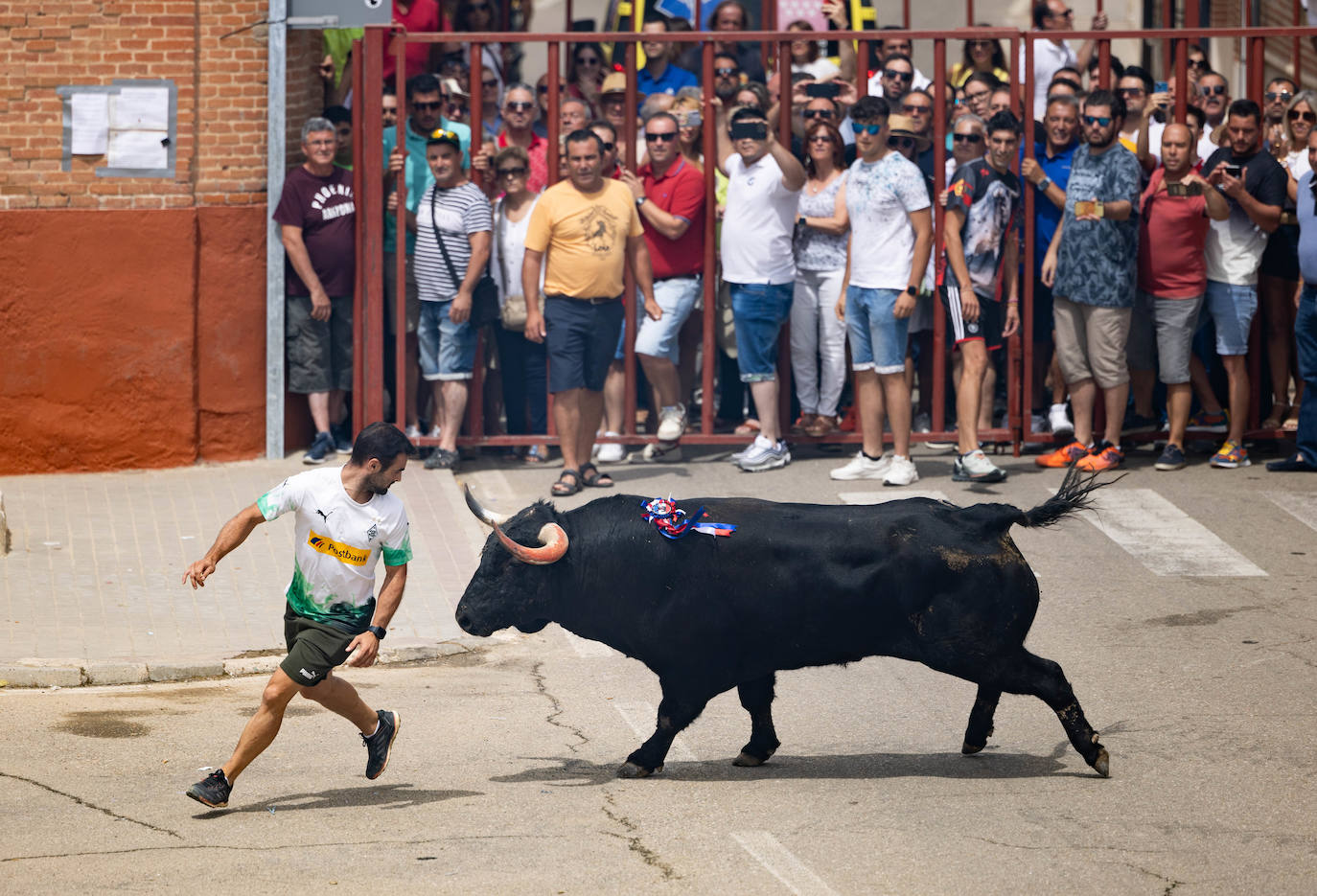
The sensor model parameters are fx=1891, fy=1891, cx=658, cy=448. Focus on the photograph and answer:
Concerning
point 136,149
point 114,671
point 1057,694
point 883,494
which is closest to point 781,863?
point 1057,694

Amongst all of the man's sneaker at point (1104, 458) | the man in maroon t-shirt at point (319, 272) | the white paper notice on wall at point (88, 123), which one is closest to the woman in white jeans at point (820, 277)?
the man's sneaker at point (1104, 458)

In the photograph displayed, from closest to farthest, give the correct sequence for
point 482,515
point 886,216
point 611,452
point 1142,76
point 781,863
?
point 781,863, point 482,515, point 886,216, point 611,452, point 1142,76

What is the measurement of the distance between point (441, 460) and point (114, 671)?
4292 mm

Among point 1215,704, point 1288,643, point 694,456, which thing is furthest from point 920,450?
point 1215,704

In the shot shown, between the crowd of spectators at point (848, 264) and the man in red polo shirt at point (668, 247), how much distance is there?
0.02m

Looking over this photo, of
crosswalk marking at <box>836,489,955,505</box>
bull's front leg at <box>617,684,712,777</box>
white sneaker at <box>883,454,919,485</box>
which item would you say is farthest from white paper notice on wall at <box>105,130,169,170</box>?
bull's front leg at <box>617,684,712,777</box>

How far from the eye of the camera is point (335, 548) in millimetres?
7121

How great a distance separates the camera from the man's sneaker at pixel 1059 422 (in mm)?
13812

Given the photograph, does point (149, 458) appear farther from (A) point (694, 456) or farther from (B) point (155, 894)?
(B) point (155, 894)

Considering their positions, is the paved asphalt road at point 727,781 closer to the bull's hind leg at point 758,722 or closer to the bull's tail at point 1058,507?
the bull's hind leg at point 758,722

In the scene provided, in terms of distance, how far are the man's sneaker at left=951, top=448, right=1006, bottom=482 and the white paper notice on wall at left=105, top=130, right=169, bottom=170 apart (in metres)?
6.00

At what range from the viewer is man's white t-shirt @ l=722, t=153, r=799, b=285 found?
13.2 m

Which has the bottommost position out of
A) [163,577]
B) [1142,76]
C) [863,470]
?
[163,577]

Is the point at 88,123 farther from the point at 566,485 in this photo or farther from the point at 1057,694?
the point at 1057,694
